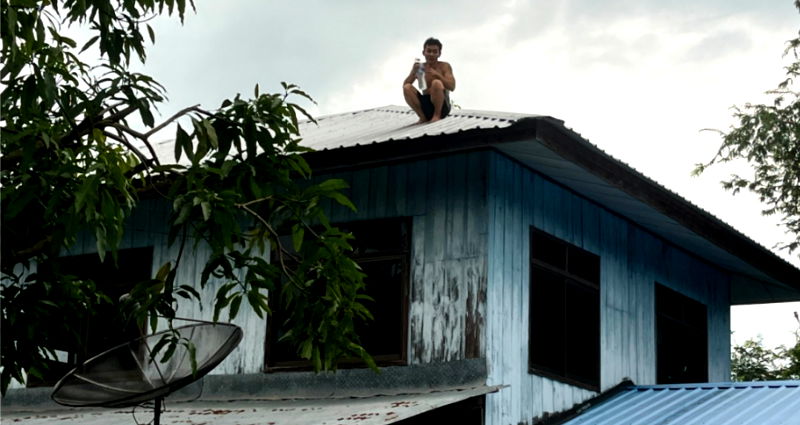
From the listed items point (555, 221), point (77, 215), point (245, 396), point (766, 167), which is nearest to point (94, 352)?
point (245, 396)

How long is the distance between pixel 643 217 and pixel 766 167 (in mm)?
9389

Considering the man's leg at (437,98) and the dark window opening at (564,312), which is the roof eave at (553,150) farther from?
the man's leg at (437,98)

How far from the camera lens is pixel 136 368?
10836 mm

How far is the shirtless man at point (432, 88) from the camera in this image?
14.2 meters

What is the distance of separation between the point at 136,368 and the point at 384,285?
2.99 metres

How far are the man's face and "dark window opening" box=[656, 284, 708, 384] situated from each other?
4.11 meters

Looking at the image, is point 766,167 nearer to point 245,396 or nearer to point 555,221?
point 555,221

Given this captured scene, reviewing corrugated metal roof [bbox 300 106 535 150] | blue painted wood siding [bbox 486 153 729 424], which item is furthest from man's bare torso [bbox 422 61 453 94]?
blue painted wood siding [bbox 486 153 729 424]

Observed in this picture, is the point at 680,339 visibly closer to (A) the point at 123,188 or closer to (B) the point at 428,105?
(B) the point at 428,105

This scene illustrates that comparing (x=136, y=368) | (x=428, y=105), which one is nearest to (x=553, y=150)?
(x=428, y=105)

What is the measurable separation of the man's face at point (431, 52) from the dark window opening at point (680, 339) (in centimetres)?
411

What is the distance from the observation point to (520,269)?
501 inches

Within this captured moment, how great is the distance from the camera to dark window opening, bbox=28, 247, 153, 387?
592 inches

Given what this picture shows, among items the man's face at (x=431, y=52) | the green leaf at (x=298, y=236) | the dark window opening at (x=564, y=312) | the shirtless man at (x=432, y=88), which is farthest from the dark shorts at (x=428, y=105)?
the green leaf at (x=298, y=236)
